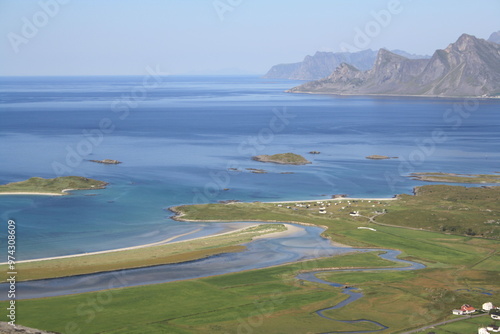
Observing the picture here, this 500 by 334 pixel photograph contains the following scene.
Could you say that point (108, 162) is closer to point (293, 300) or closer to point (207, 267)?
point (207, 267)

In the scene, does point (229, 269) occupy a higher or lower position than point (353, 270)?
higher

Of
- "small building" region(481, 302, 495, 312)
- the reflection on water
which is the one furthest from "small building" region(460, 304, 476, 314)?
the reflection on water

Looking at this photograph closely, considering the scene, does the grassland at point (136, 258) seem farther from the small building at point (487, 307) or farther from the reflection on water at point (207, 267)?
the small building at point (487, 307)

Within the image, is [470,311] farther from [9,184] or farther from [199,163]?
[199,163]

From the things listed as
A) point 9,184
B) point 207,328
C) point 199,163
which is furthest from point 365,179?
point 207,328

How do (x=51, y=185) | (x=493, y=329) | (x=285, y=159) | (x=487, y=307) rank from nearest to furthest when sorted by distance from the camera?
(x=493, y=329) < (x=487, y=307) < (x=51, y=185) < (x=285, y=159)

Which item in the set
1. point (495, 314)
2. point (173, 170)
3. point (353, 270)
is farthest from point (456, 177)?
point (495, 314)
